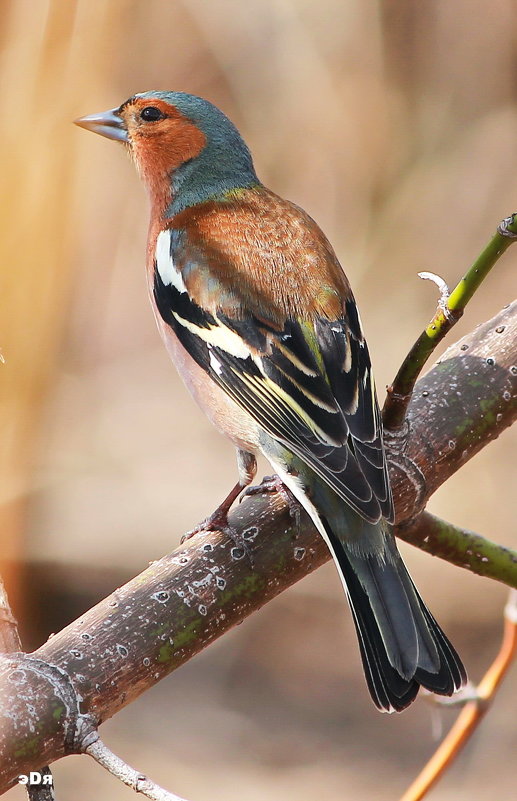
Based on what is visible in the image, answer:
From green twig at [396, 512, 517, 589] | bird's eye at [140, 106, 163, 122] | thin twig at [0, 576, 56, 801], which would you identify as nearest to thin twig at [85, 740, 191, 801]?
thin twig at [0, 576, 56, 801]

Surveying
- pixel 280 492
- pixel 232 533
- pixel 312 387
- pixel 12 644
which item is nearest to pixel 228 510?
pixel 280 492

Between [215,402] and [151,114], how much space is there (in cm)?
121

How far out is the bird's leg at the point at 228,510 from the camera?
2307 millimetres

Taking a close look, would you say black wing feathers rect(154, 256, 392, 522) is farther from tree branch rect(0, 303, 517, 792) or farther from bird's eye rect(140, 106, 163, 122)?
bird's eye rect(140, 106, 163, 122)

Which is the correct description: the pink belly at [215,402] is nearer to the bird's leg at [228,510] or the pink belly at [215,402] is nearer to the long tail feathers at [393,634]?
the bird's leg at [228,510]

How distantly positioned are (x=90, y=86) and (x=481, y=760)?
3.65 m

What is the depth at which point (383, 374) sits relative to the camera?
18.8ft

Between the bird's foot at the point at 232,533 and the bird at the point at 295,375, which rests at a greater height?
the bird at the point at 295,375

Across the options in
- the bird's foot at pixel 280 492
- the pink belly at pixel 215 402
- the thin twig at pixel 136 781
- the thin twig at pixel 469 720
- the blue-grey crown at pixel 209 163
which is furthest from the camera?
the blue-grey crown at pixel 209 163

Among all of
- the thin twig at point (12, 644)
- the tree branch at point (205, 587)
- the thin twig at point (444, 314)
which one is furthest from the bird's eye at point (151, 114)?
the thin twig at point (12, 644)

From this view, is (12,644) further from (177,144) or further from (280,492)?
(177,144)

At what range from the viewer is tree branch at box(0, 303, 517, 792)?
6.03ft

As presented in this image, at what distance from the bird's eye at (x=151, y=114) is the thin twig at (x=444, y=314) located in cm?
155

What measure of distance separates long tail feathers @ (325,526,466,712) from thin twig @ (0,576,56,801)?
752 mm
